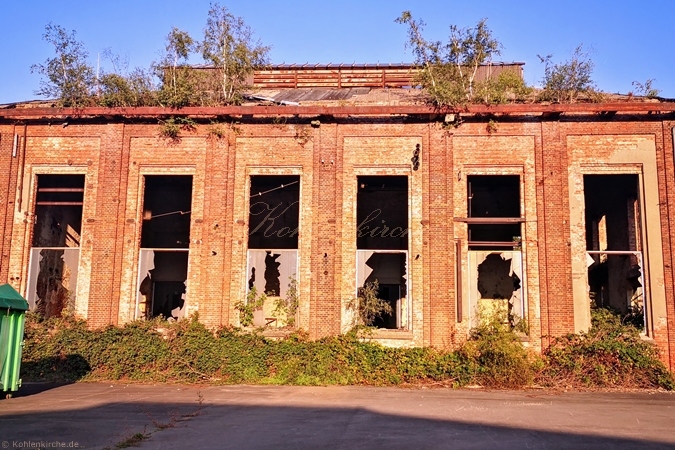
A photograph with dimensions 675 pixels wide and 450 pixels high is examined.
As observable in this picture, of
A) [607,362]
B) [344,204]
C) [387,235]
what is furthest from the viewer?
[387,235]

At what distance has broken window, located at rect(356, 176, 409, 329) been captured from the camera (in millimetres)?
21055

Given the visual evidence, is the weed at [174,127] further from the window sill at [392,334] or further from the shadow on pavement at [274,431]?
the shadow on pavement at [274,431]

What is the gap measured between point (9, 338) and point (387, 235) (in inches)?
523

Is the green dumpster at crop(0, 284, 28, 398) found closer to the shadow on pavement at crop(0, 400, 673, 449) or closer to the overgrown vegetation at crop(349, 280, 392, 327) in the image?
the shadow on pavement at crop(0, 400, 673, 449)

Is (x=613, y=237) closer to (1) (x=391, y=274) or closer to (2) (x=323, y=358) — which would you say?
(1) (x=391, y=274)

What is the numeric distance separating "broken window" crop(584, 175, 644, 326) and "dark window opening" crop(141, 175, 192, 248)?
15.1m

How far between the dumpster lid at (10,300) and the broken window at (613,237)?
16.6m

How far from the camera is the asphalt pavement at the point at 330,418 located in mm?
8617

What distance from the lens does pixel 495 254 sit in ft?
56.3

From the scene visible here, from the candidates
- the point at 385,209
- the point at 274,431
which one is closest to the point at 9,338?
the point at 274,431

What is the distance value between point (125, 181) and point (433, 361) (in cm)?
1062

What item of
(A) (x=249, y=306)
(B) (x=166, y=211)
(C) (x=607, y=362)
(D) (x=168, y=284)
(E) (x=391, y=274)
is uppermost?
(B) (x=166, y=211)

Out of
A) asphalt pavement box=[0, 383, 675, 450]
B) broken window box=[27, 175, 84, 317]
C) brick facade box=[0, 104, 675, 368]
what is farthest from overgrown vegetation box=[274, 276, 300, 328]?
broken window box=[27, 175, 84, 317]

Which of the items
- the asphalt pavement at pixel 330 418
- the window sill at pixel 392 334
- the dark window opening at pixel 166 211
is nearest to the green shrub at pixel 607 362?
the asphalt pavement at pixel 330 418
